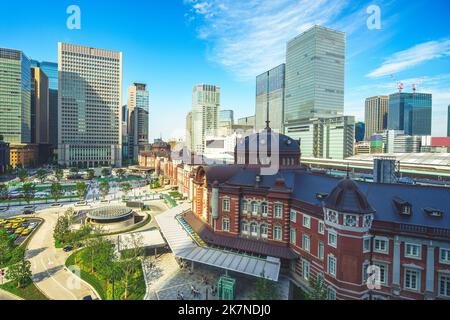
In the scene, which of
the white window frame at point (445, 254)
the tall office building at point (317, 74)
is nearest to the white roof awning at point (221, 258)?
the white window frame at point (445, 254)

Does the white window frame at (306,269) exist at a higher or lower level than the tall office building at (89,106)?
lower

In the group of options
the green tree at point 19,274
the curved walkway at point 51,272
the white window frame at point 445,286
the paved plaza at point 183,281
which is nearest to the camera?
the white window frame at point 445,286

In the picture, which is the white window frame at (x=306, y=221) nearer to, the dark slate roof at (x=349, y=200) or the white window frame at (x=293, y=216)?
the white window frame at (x=293, y=216)

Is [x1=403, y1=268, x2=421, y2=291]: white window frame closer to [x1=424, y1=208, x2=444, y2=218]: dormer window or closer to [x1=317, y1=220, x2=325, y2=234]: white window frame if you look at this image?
[x1=424, y1=208, x2=444, y2=218]: dormer window

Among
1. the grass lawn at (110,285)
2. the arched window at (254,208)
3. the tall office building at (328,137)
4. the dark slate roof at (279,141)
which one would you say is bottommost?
the grass lawn at (110,285)

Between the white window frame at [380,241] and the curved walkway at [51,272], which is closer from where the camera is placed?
the white window frame at [380,241]

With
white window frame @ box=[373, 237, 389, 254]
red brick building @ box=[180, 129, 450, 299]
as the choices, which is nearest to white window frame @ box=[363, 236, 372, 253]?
red brick building @ box=[180, 129, 450, 299]

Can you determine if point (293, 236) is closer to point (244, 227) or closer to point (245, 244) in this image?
point (245, 244)
